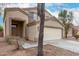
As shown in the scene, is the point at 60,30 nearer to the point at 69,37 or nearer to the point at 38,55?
the point at 69,37

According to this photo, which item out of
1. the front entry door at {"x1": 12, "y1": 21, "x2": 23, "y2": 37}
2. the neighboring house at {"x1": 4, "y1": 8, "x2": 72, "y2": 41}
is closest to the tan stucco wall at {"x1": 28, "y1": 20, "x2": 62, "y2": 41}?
the neighboring house at {"x1": 4, "y1": 8, "x2": 72, "y2": 41}

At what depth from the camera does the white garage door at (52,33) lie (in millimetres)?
2080

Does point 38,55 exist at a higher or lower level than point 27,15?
lower

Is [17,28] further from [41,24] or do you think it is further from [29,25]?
[41,24]

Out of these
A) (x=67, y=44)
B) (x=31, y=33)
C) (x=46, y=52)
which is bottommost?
(x=46, y=52)

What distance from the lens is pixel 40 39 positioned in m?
2.09

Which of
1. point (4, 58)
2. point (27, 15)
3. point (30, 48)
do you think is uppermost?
point (27, 15)

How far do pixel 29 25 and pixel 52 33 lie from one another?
31 cm

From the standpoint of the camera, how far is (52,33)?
6.84 ft

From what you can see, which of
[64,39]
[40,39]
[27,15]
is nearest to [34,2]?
[27,15]

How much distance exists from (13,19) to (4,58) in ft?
1.70

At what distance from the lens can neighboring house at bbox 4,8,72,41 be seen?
81.4 inches

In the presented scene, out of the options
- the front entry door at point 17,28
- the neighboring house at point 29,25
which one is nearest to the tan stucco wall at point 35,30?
the neighboring house at point 29,25

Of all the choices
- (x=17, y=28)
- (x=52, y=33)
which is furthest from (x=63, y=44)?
(x=17, y=28)
